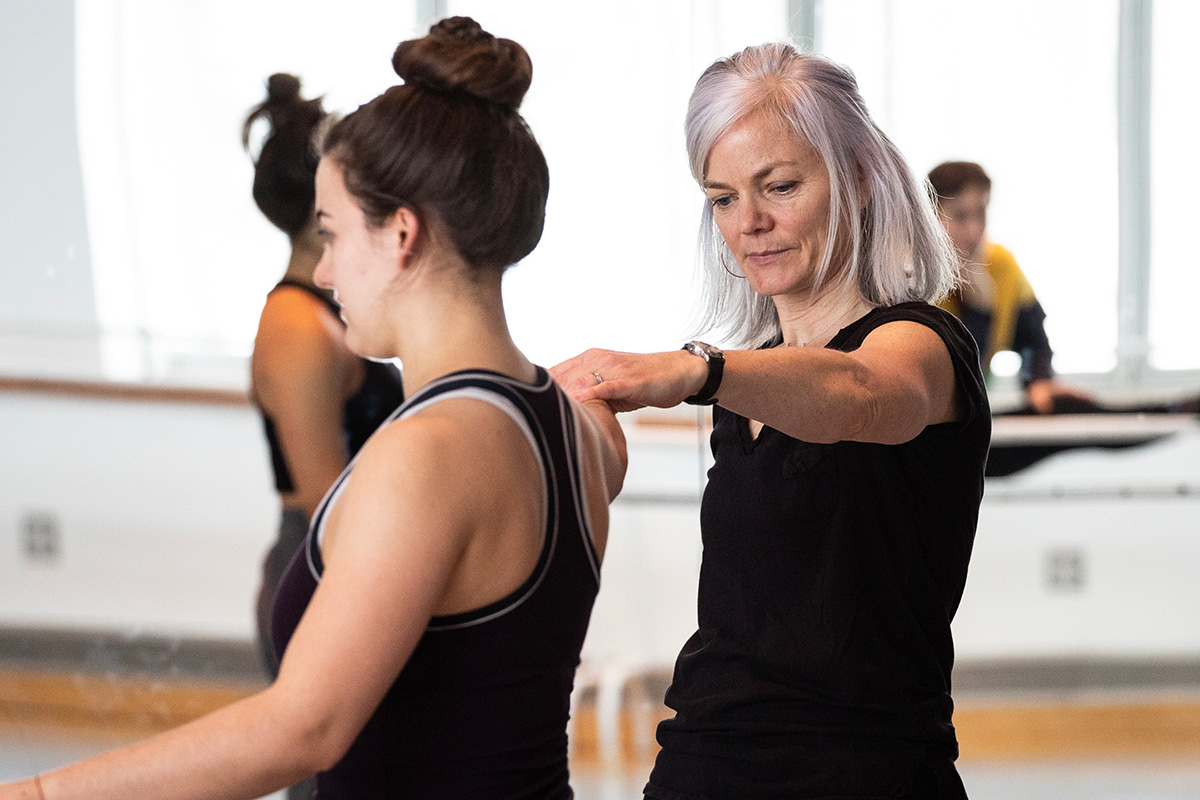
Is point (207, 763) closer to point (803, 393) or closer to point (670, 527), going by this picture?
point (803, 393)

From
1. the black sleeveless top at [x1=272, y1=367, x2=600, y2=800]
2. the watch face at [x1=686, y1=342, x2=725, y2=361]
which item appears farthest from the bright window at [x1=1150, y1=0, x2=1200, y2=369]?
the black sleeveless top at [x1=272, y1=367, x2=600, y2=800]

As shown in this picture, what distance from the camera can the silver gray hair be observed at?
4.45 ft

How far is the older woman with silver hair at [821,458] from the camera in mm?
1127

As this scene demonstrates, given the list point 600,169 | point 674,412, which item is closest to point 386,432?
point 674,412

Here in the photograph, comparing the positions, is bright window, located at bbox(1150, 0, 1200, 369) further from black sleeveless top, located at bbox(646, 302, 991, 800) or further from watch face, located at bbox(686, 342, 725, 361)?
watch face, located at bbox(686, 342, 725, 361)

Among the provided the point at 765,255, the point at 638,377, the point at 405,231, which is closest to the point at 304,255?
the point at 765,255

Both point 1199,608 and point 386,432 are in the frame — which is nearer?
point 386,432

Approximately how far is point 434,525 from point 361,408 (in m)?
1.26

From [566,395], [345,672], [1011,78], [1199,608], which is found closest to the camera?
[345,672]

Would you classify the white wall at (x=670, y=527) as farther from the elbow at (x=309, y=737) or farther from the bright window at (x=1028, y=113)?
the elbow at (x=309, y=737)

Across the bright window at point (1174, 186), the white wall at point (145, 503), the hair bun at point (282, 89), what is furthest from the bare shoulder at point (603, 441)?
the bright window at point (1174, 186)

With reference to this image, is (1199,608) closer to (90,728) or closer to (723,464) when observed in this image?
(723,464)

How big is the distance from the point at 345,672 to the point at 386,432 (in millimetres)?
180

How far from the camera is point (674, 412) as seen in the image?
3469mm
